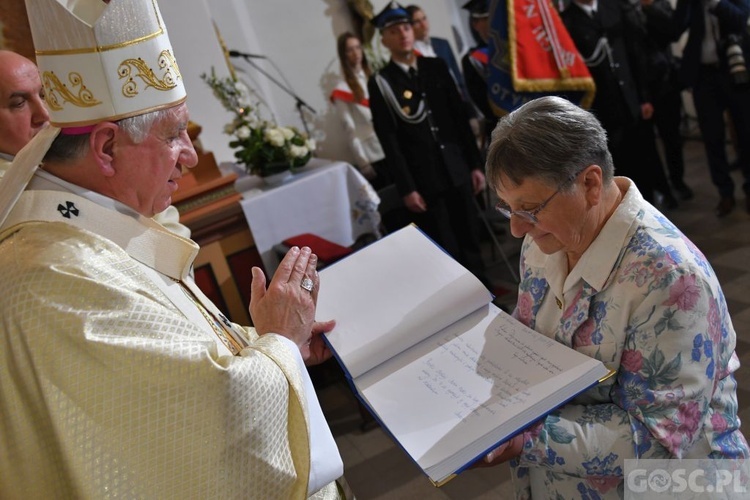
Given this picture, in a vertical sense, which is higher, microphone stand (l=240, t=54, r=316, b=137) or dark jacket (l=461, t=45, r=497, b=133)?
microphone stand (l=240, t=54, r=316, b=137)

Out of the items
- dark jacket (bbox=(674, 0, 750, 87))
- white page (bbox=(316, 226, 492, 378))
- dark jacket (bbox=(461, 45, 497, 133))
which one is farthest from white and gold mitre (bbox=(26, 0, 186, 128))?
dark jacket (bbox=(674, 0, 750, 87))

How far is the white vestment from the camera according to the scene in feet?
3.84

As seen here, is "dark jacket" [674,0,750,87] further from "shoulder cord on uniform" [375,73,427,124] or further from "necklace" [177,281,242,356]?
"necklace" [177,281,242,356]

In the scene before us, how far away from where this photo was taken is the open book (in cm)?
127

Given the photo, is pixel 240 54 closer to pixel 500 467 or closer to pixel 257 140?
pixel 257 140

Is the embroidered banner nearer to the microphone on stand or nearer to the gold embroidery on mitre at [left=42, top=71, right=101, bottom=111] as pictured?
the microphone on stand

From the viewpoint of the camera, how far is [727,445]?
1388 mm

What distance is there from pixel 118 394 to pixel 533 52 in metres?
3.57

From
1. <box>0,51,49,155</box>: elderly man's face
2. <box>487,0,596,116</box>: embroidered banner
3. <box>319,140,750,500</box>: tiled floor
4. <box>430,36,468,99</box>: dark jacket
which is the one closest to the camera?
<box>0,51,49,155</box>: elderly man's face

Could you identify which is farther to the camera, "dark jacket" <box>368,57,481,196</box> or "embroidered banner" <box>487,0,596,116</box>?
"dark jacket" <box>368,57,481,196</box>

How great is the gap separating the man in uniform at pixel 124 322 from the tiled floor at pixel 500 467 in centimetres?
142

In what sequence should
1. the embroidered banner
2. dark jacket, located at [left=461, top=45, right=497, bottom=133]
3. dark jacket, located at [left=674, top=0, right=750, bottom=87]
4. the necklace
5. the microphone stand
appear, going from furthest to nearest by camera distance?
the microphone stand, dark jacket, located at [left=461, top=45, right=497, bottom=133], dark jacket, located at [left=674, top=0, right=750, bottom=87], the embroidered banner, the necklace

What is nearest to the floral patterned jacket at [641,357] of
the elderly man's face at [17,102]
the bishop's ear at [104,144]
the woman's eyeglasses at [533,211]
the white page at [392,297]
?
the woman's eyeglasses at [533,211]

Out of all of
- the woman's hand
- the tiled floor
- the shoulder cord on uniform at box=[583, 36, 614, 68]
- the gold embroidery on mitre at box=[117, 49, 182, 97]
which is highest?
the gold embroidery on mitre at box=[117, 49, 182, 97]
